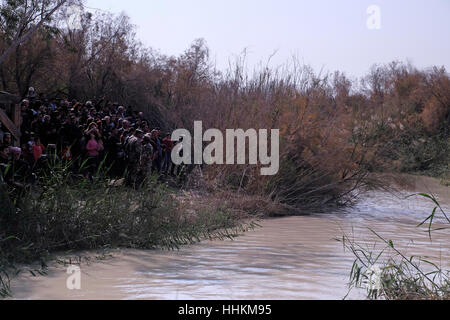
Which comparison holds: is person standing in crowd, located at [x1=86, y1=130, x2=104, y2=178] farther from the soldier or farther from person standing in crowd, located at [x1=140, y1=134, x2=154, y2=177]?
person standing in crowd, located at [x1=140, y1=134, x2=154, y2=177]

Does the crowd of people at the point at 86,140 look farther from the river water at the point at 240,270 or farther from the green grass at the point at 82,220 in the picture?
the river water at the point at 240,270

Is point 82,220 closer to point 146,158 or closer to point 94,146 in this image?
point 146,158

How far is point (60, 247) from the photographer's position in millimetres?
9008

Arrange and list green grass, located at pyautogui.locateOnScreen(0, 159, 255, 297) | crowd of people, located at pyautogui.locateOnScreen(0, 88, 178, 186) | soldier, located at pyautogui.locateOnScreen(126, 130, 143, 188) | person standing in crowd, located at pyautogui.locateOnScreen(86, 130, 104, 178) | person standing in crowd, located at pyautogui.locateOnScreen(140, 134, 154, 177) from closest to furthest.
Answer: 1. green grass, located at pyautogui.locateOnScreen(0, 159, 255, 297)
2. crowd of people, located at pyautogui.locateOnScreen(0, 88, 178, 186)
3. person standing in crowd, located at pyautogui.locateOnScreen(140, 134, 154, 177)
4. person standing in crowd, located at pyautogui.locateOnScreen(86, 130, 104, 178)
5. soldier, located at pyautogui.locateOnScreen(126, 130, 143, 188)

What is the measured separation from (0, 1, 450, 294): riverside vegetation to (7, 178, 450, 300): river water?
533 millimetres

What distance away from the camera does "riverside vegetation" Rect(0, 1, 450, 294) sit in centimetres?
901

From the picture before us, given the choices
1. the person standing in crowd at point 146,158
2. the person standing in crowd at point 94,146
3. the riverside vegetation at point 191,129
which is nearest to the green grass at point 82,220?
the riverside vegetation at point 191,129

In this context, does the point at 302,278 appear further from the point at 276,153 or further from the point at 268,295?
the point at 276,153

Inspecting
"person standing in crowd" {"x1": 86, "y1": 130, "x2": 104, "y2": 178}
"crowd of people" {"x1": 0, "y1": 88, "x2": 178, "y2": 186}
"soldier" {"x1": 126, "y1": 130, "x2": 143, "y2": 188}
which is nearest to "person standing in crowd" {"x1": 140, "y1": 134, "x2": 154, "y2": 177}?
"crowd of people" {"x1": 0, "y1": 88, "x2": 178, "y2": 186}

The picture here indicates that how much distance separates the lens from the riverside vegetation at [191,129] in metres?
9.01

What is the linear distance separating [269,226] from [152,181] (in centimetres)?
424

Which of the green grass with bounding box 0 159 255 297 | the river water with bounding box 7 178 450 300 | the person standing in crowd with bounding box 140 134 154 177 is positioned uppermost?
the person standing in crowd with bounding box 140 134 154 177
